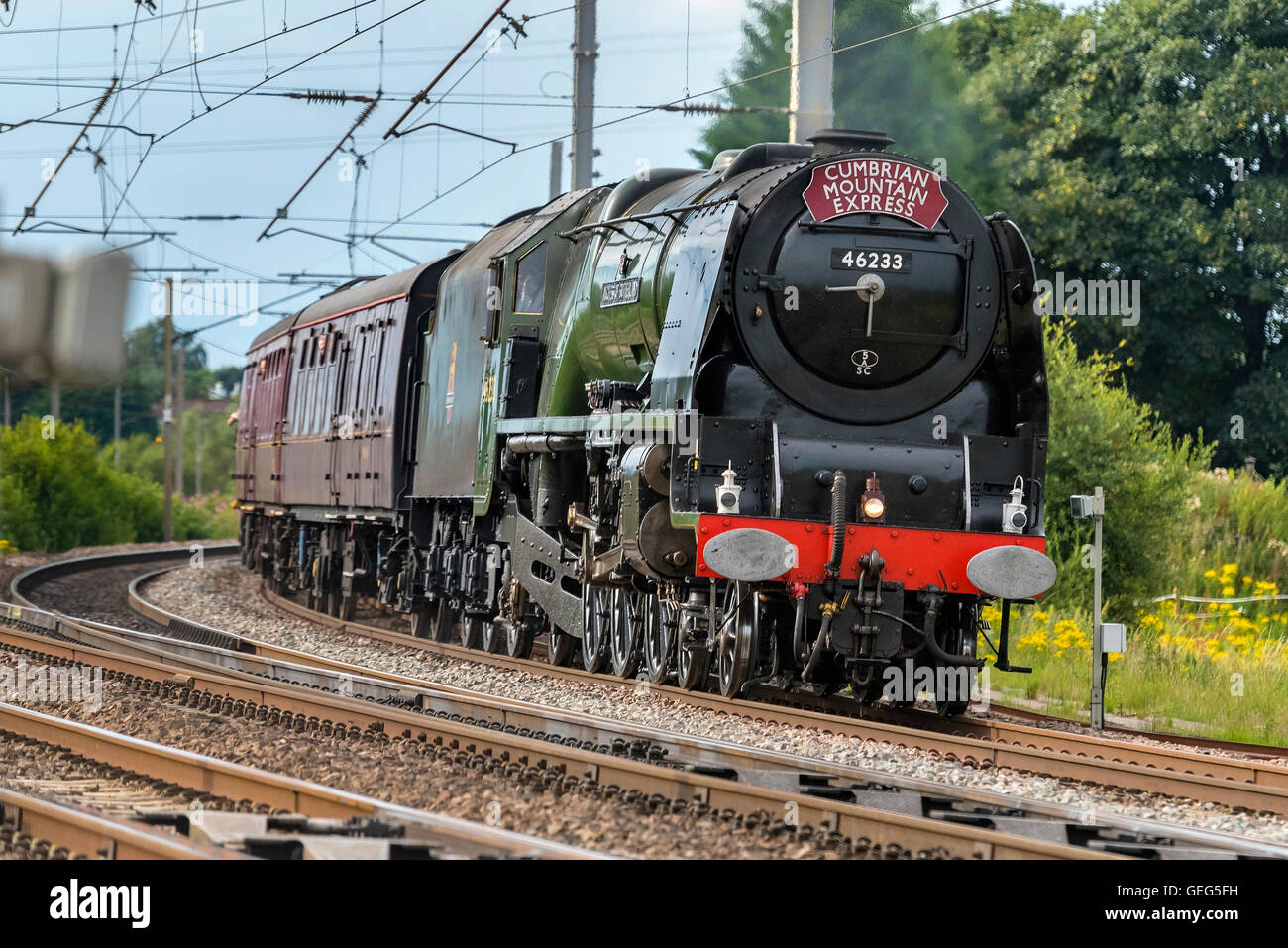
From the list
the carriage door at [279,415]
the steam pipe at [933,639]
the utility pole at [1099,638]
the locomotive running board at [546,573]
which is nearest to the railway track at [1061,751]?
the utility pole at [1099,638]

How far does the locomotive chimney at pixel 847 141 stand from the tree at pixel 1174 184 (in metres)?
19.6

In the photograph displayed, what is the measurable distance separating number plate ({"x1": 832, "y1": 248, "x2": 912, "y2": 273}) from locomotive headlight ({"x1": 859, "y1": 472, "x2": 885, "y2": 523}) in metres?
1.38

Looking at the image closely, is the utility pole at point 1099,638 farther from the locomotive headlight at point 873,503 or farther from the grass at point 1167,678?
the locomotive headlight at point 873,503

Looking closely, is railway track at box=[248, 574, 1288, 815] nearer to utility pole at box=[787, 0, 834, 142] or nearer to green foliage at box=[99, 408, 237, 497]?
utility pole at box=[787, 0, 834, 142]

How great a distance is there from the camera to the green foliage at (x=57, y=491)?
35.1m

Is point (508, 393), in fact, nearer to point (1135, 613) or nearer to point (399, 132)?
point (399, 132)

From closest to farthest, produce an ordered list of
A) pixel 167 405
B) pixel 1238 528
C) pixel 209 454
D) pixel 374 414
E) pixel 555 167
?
pixel 374 414
pixel 1238 528
pixel 555 167
pixel 167 405
pixel 209 454

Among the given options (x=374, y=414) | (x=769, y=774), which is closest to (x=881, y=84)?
(x=374, y=414)

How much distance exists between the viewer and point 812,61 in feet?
54.0

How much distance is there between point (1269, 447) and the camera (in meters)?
30.1

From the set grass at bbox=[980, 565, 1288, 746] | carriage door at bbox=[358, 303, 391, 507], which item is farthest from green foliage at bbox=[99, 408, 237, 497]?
grass at bbox=[980, 565, 1288, 746]

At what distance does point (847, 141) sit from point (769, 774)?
16.5 feet

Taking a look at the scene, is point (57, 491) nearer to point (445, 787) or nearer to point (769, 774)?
point (445, 787)

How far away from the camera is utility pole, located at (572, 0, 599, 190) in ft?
63.0
